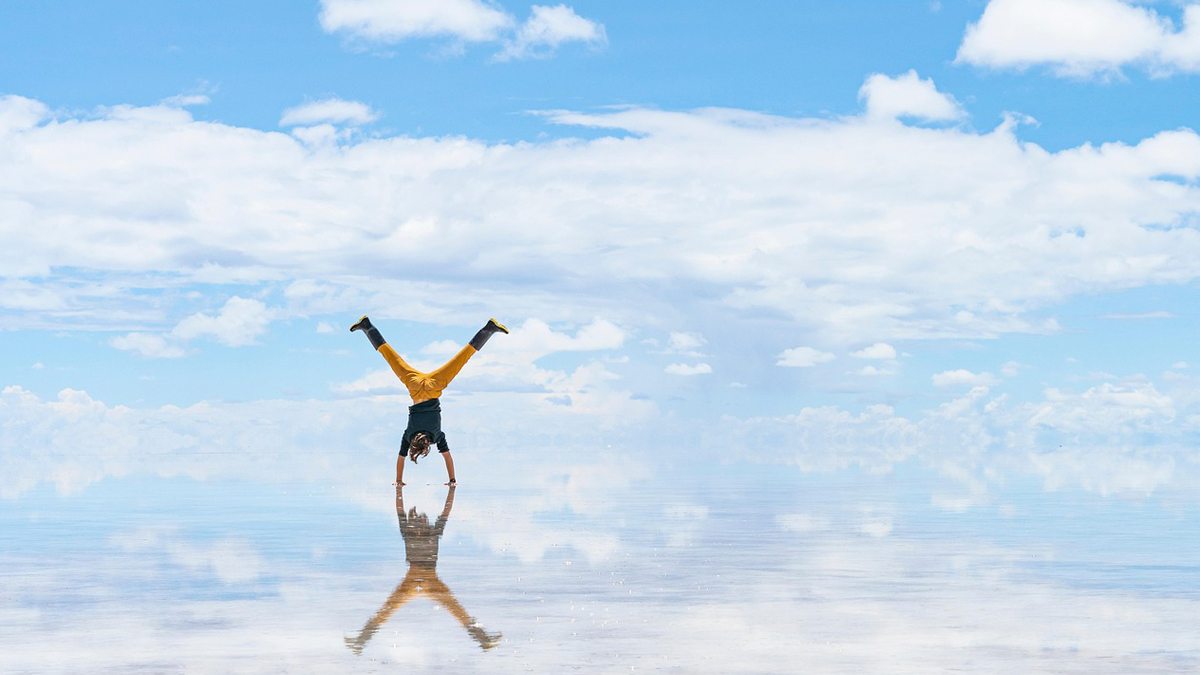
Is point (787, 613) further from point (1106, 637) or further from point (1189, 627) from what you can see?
point (1189, 627)

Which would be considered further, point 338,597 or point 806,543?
point 806,543

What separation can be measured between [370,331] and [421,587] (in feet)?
61.1

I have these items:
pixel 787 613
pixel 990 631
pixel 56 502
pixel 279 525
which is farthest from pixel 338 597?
pixel 56 502

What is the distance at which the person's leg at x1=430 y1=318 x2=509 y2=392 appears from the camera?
29812 millimetres

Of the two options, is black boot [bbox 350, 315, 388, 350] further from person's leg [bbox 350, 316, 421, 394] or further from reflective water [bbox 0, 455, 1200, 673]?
reflective water [bbox 0, 455, 1200, 673]

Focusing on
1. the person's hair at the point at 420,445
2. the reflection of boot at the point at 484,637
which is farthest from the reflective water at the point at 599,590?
the person's hair at the point at 420,445

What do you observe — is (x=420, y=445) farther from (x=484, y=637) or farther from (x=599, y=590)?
(x=484, y=637)

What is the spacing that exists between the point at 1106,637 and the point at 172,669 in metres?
6.92

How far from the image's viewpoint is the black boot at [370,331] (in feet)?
101

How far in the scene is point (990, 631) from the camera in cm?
1030

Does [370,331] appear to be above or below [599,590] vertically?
above

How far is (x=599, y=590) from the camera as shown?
496 inches

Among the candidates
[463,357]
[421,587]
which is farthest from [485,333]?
[421,587]

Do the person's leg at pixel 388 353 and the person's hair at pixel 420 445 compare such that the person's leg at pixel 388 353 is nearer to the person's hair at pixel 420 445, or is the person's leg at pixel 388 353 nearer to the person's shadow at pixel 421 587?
the person's hair at pixel 420 445
